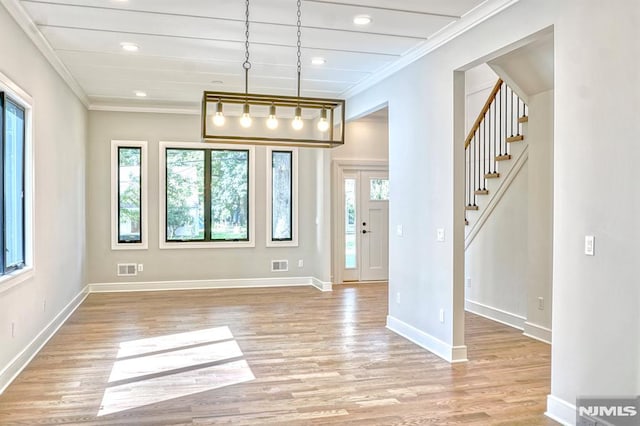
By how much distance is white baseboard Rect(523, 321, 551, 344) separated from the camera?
504 centimetres

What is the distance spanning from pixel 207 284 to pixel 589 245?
655 centimetres

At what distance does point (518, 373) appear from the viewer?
13.4 feet

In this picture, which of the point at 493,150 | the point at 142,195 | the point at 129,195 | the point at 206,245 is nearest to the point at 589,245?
the point at 493,150

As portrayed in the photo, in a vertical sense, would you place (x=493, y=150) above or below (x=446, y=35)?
below

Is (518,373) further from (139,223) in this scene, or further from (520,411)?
(139,223)

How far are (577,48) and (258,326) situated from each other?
4.23 meters

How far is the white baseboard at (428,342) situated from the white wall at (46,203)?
358 cm

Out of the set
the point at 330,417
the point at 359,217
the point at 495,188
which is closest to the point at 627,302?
the point at 330,417

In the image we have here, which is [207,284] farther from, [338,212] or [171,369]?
[171,369]

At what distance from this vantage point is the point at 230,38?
4.61 metres

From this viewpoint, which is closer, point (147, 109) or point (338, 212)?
point (147, 109)

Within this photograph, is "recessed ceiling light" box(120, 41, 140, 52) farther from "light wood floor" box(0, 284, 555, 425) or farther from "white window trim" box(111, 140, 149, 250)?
"white window trim" box(111, 140, 149, 250)

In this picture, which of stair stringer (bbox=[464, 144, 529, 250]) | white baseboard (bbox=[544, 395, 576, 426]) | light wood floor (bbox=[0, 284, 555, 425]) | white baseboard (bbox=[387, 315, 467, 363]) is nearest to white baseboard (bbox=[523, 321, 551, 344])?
light wood floor (bbox=[0, 284, 555, 425])

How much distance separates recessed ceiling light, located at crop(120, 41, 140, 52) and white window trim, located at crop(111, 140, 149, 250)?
3.22m
